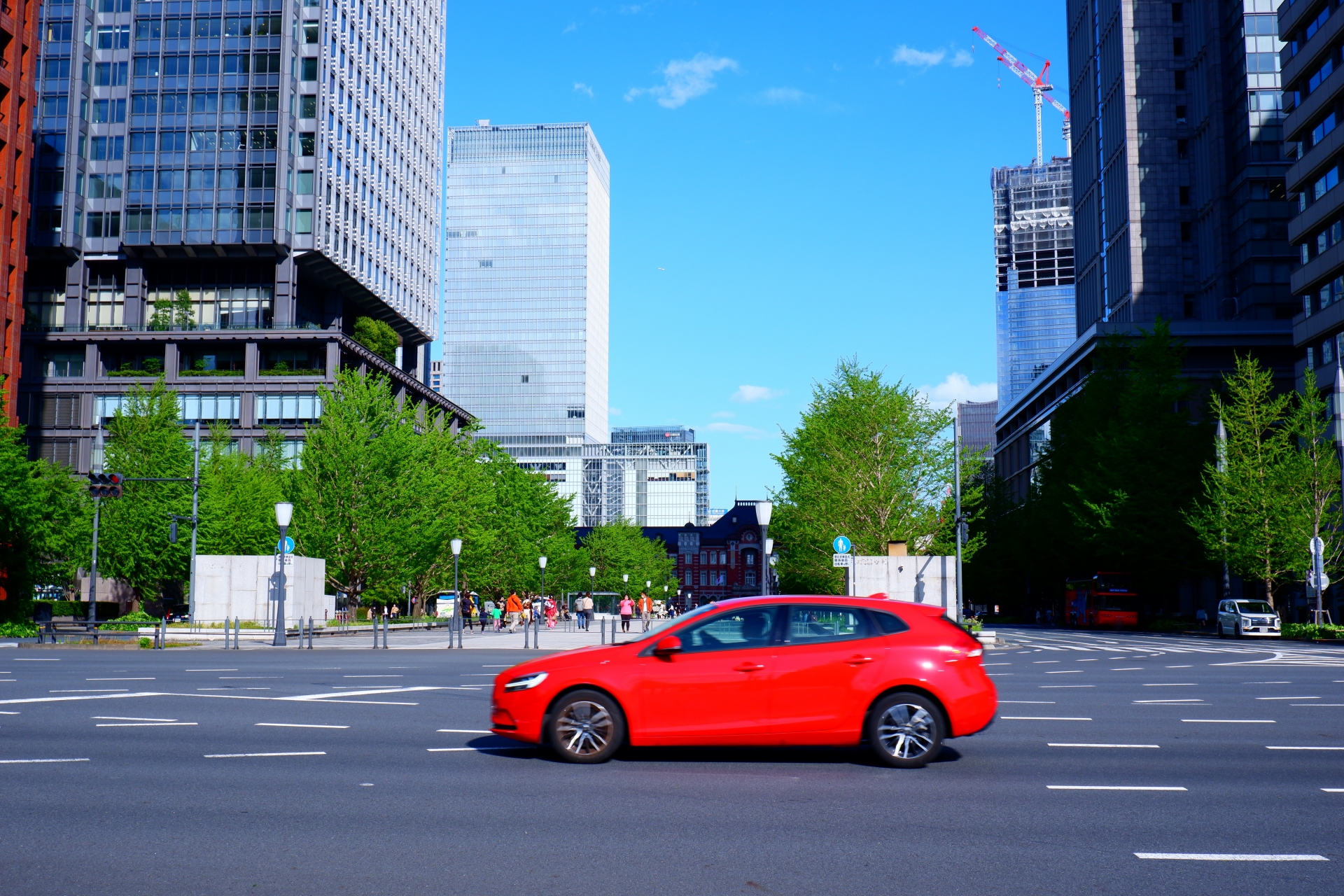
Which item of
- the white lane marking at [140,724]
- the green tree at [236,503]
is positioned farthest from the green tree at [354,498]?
the white lane marking at [140,724]

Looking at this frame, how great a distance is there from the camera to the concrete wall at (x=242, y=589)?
127 ft

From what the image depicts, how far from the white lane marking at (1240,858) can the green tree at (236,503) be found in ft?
→ 155

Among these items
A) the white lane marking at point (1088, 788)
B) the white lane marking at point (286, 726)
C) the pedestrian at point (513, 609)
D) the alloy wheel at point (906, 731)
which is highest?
the alloy wheel at point (906, 731)

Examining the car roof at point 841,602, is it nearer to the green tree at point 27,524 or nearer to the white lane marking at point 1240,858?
the white lane marking at point 1240,858

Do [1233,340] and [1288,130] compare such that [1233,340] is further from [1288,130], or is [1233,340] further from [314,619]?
[314,619]

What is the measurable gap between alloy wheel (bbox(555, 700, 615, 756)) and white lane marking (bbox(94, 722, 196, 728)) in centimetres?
509

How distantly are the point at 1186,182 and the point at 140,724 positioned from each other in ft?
299

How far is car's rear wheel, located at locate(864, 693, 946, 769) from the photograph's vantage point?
9.99m

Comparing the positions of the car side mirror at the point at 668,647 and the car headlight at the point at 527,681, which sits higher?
the car side mirror at the point at 668,647

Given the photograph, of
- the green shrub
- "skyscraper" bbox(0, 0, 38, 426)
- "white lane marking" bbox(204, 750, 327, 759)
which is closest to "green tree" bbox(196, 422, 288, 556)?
"skyscraper" bbox(0, 0, 38, 426)

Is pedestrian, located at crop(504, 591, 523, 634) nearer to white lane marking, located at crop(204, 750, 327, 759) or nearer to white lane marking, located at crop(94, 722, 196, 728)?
white lane marking, located at crop(94, 722, 196, 728)

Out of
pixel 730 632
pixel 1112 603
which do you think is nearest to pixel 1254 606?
pixel 1112 603

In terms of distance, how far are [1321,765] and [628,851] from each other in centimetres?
688

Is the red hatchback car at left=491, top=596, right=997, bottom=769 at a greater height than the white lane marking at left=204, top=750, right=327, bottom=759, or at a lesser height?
greater
